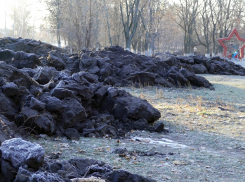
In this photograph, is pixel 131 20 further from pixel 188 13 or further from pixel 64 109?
pixel 64 109

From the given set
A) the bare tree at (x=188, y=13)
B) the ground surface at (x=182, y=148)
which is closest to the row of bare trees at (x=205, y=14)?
the bare tree at (x=188, y=13)

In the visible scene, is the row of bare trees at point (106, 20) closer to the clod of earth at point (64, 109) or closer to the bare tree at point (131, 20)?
the bare tree at point (131, 20)

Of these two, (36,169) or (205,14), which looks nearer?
(36,169)

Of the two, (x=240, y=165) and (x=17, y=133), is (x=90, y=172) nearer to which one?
(x=17, y=133)

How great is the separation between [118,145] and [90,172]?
1.74 m

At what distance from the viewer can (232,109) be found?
8.78 meters

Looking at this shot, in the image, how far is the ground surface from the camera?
3777 millimetres

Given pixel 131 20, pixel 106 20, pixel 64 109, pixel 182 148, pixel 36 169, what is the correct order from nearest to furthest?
1. pixel 36 169
2. pixel 182 148
3. pixel 64 109
4. pixel 131 20
5. pixel 106 20

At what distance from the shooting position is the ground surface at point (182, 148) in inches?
149

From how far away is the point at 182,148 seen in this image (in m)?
4.98

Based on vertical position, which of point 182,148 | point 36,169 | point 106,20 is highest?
point 106,20

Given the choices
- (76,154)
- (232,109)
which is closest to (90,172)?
(76,154)

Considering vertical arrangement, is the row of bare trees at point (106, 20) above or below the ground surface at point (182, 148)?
above

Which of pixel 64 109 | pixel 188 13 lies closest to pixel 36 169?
pixel 64 109
